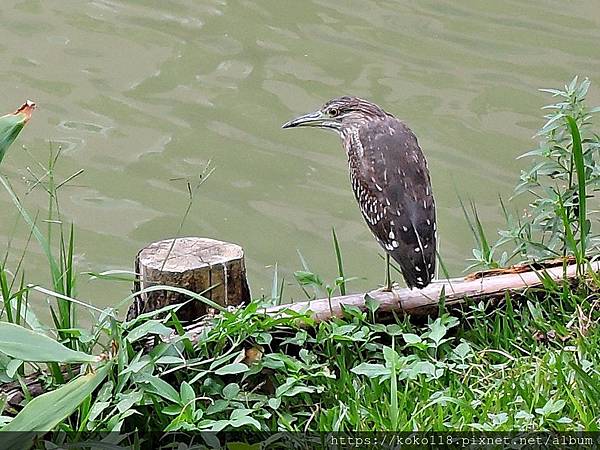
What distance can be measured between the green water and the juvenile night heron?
4.86 ft

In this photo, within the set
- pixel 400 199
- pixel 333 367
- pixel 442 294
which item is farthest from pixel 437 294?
pixel 333 367

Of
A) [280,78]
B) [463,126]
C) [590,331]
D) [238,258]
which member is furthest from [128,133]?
[590,331]

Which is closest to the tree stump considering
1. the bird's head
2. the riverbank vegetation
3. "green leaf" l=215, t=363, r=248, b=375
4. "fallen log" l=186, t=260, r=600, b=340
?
the riverbank vegetation

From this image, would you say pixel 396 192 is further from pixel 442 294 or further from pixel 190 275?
pixel 190 275

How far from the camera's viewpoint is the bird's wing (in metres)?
4.31

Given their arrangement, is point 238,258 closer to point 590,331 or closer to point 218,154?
point 590,331

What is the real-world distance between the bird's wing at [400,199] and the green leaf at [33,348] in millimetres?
1805

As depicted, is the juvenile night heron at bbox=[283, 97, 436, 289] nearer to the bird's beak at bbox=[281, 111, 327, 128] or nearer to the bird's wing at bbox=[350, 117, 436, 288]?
the bird's wing at bbox=[350, 117, 436, 288]

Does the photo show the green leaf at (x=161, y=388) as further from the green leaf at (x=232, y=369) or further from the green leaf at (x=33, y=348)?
the green leaf at (x=33, y=348)

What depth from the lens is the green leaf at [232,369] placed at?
3678mm

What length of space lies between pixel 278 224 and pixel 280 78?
175 cm

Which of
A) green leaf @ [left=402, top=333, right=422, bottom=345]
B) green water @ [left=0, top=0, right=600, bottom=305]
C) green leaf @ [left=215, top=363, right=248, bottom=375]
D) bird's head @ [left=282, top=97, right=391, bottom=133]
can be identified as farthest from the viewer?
green water @ [left=0, top=0, right=600, bottom=305]

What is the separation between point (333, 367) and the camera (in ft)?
13.1

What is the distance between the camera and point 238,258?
4184 mm
